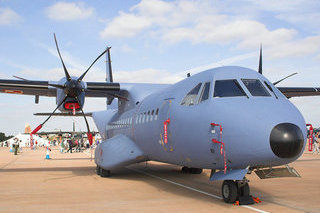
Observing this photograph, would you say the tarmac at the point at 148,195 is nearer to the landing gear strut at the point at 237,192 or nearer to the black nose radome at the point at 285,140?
the landing gear strut at the point at 237,192

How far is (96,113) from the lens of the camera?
20250 mm

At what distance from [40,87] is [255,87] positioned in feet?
32.2

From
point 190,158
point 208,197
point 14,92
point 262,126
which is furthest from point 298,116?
point 14,92

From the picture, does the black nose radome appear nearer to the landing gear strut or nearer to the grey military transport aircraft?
the grey military transport aircraft

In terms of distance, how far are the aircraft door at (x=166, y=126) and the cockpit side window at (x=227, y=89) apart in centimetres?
152

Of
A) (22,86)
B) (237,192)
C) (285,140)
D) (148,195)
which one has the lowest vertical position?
(148,195)

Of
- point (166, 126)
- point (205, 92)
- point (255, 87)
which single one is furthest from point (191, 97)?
point (255, 87)

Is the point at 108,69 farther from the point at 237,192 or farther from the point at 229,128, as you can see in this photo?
the point at 229,128

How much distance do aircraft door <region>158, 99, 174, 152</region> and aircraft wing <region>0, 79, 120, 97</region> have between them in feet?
18.5

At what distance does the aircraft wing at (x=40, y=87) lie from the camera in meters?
13.1

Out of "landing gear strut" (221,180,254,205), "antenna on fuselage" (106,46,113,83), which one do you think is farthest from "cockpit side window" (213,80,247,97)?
"antenna on fuselage" (106,46,113,83)

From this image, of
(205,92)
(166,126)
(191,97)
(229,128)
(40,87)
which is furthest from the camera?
(40,87)

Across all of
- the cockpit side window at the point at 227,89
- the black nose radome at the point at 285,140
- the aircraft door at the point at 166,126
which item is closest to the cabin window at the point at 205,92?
the cockpit side window at the point at 227,89

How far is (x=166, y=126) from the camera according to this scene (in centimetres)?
796
